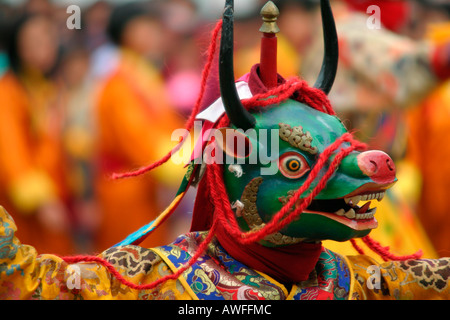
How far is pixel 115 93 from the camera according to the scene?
4.65m

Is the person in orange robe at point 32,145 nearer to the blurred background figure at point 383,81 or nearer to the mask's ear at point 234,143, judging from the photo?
the blurred background figure at point 383,81

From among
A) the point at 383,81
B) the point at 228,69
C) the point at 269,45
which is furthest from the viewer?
the point at 383,81

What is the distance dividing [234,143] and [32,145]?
2.53 metres

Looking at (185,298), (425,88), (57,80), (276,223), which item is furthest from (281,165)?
(57,80)

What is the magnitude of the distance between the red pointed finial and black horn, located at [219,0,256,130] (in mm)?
156

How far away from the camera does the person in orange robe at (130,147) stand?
14.9 feet

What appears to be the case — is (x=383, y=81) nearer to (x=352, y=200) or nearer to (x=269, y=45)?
(x=269, y=45)

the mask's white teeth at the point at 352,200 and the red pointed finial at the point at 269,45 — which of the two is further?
the red pointed finial at the point at 269,45

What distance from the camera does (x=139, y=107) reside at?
466cm

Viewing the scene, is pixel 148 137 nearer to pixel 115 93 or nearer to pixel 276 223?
pixel 115 93

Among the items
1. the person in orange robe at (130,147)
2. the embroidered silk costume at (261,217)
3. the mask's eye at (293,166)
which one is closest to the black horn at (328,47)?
the embroidered silk costume at (261,217)

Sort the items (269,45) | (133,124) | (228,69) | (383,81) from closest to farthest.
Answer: (228,69), (269,45), (383,81), (133,124)

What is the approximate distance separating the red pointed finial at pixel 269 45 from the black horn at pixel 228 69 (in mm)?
156

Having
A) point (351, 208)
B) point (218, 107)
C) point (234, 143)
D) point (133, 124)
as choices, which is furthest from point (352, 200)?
point (133, 124)
